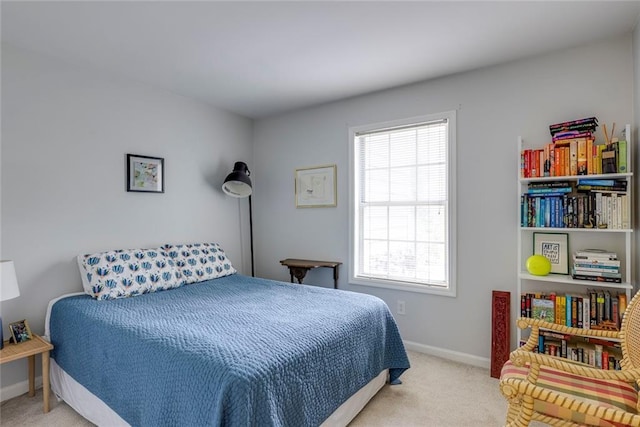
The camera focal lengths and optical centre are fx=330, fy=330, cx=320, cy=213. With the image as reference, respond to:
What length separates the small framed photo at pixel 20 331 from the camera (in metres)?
2.12

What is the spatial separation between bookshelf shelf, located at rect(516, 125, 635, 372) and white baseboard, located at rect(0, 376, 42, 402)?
11.3ft

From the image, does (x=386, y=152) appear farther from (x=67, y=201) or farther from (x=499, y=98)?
(x=67, y=201)

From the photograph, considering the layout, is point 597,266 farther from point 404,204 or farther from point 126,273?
point 126,273

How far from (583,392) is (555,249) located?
117cm

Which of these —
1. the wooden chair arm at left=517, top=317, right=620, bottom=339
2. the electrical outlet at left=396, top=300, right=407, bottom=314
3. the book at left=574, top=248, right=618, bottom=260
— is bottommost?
the electrical outlet at left=396, top=300, right=407, bottom=314

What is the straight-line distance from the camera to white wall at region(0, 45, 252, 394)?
2287 mm

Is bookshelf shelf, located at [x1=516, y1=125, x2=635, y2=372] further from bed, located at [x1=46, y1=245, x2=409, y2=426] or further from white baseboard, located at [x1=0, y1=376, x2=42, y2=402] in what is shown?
white baseboard, located at [x1=0, y1=376, x2=42, y2=402]

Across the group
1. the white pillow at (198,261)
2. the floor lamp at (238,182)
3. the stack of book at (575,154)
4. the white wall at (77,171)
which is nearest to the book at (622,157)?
the stack of book at (575,154)

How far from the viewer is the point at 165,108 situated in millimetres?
3160

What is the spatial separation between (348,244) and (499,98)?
1837mm

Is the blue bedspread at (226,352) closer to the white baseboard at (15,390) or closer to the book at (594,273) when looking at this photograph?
the white baseboard at (15,390)

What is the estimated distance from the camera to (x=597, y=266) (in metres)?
2.10

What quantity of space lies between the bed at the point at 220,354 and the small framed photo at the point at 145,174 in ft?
2.25

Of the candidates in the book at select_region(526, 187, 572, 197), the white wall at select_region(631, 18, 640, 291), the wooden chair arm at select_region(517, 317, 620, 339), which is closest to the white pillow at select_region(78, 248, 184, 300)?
the wooden chair arm at select_region(517, 317, 620, 339)
